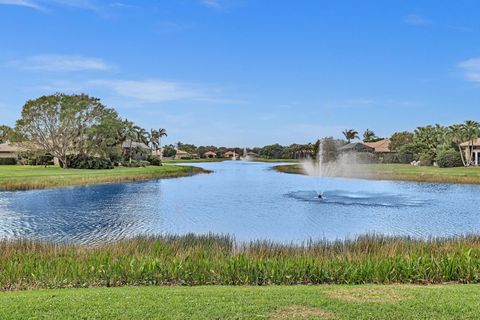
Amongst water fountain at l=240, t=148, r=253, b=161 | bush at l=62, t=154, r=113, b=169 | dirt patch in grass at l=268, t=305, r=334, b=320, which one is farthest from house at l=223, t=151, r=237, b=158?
dirt patch in grass at l=268, t=305, r=334, b=320

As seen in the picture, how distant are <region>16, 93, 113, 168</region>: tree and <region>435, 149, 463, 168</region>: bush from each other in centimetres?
5353

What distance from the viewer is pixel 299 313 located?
7137 millimetres

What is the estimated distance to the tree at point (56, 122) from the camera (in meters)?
63.5

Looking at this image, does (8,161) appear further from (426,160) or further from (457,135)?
(457,135)

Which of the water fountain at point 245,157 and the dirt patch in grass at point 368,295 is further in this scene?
the water fountain at point 245,157

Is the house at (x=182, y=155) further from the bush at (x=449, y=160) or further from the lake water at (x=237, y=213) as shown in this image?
the lake water at (x=237, y=213)

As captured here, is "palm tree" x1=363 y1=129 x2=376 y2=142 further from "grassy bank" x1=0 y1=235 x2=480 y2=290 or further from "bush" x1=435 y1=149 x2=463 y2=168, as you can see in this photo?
"grassy bank" x1=0 y1=235 x2=480 y2=290

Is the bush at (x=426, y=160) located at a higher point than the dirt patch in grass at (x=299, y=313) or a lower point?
higher

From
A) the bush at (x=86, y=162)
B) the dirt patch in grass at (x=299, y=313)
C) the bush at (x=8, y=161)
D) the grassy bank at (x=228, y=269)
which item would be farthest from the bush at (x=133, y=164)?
the dirt patch in grass at (x=299, y=313)

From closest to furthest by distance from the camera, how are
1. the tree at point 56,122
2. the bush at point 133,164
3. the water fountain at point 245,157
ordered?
1. the tree at point 56,122
2. the bush at point 133,164
3. the water fountain at point 245,157

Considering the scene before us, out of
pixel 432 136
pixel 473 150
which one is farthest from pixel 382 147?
pixel 473 150

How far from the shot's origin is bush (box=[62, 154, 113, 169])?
66125 millimetres

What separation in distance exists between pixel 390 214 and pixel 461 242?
42.1 feet

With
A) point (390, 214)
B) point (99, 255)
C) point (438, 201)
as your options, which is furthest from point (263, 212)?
point (99, 255)
